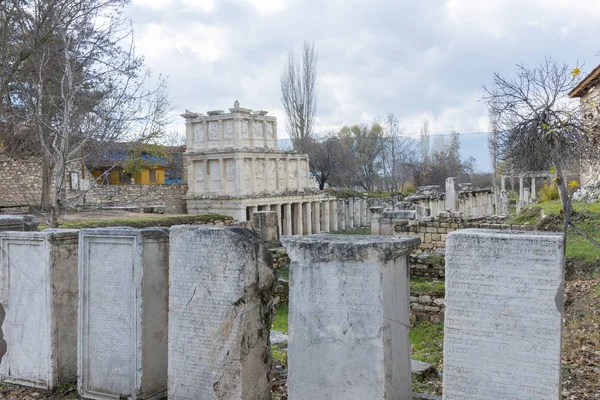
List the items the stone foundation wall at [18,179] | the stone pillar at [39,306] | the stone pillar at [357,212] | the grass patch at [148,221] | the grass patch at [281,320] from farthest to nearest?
the stone pillar at [357,212]
the stone foundation wall at [18,179]
the grass patch at [148,221]
the grass patch at [281,320]
the stone pillar at [39,306]

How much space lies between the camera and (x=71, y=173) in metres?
24.9

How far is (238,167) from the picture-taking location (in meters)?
28.0

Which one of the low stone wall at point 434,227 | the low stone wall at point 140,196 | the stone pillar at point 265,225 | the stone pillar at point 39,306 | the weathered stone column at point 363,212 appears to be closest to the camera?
the stone pillar at point 39,306

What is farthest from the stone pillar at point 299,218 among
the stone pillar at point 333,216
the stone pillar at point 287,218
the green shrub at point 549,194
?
the green shrub at point 549,194

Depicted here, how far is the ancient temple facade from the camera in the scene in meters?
28.2

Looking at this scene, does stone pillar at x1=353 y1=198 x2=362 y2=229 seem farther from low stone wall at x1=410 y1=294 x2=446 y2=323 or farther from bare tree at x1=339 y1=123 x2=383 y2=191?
low stone wall at x1=410 y1=294 x2=446 y2=323

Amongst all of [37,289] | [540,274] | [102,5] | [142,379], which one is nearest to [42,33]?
[102,5]

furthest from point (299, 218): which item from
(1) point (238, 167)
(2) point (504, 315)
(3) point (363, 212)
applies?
(2) point (504, 315)

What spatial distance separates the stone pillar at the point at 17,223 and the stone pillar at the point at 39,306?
0.62m

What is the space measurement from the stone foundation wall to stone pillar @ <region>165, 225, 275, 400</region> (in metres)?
19.8

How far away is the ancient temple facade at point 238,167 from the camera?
92.5ft

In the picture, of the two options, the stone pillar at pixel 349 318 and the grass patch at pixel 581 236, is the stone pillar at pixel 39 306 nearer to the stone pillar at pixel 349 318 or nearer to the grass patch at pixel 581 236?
the stone pillar at pixel 349 318

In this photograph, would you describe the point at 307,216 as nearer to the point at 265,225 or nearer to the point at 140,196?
the point at 140,196

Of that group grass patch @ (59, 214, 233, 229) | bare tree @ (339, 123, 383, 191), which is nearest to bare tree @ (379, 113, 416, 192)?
bare tree @ (339, 123, 383, 191)
